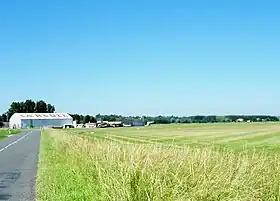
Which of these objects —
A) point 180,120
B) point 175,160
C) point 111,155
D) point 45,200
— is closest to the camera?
point 175,160

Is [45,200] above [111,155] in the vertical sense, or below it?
below

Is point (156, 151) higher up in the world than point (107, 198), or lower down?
higher up

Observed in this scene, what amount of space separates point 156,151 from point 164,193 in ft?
12.0

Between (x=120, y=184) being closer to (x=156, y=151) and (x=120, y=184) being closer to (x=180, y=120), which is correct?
(x=156, y=151)

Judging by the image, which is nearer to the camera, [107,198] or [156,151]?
[107,198]

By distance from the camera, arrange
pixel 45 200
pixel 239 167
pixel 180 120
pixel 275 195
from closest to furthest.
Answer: pixel 275 195, pixel 239 167, pixel 45 200, pixel 180 120

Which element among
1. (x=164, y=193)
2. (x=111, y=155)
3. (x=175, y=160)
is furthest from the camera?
(x=111, y=155)

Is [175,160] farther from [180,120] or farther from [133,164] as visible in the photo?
[180,120]

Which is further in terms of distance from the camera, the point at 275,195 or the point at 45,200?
the point at 45,200

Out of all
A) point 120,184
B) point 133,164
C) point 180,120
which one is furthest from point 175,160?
point 180,120

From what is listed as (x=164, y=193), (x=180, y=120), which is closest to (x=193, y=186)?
(x=164, y=193)

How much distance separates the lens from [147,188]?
8617 mm

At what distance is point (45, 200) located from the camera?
11.8m

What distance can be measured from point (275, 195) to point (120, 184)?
8.93 feet
